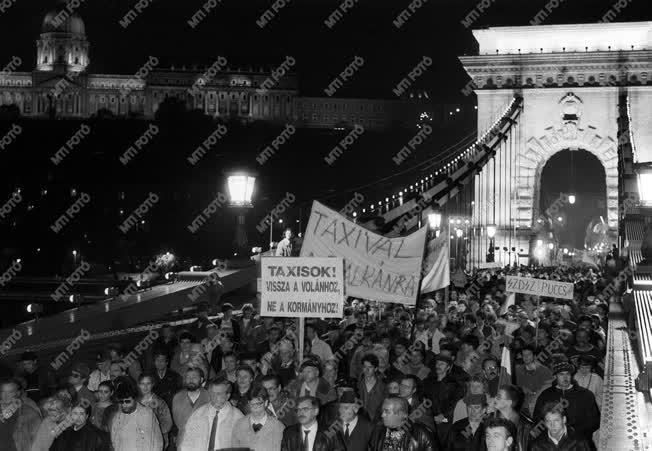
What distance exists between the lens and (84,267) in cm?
3909

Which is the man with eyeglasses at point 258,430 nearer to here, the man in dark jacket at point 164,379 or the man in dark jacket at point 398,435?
the man in dark jacket at point 398,435

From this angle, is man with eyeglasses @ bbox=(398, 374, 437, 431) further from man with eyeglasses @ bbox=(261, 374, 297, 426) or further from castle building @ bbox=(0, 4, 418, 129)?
castle building @ bbox=(0, 4, 418, 129)

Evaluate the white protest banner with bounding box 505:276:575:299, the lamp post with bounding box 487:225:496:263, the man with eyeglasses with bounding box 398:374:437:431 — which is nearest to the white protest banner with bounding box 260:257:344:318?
the man with eyeglasses with bounding box 398:374:437:431

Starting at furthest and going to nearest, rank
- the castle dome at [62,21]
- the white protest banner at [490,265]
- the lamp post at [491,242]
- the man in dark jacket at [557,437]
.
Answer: the castle dome at [62,21], the lamp post at [491,242], the white protest banner at [490,265], the man in dark jacket at [557,437]

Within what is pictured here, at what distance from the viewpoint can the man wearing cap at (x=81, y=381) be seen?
9875mm

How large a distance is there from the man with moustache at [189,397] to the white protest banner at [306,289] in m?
1.41

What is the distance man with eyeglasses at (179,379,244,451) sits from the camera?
8.34 m

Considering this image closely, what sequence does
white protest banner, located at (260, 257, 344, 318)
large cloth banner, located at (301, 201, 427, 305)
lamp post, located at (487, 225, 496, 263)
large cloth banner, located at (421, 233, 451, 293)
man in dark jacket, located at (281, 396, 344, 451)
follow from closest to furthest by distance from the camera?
man in dark jacket, located at (281, 396, 344, 451), white protest banner, located at (260, 257, 344, 318), large cloth banner, located at (301, 201, 427, 305), large cloth banner, located at (421, 233, 451, 293), lamp post, located at (487, 225, 496, 263)

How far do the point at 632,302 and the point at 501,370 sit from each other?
2040 mm

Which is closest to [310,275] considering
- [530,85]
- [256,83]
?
[530,85]

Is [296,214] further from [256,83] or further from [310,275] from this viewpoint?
[256,83]

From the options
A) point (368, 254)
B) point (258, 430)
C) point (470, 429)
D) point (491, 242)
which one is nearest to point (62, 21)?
point (491, 242)

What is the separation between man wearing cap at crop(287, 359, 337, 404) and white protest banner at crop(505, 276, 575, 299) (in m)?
6.71

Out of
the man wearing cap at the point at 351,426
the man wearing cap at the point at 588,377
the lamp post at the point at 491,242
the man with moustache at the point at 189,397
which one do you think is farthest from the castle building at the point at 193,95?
the man wearing cap at the point at 351,426
